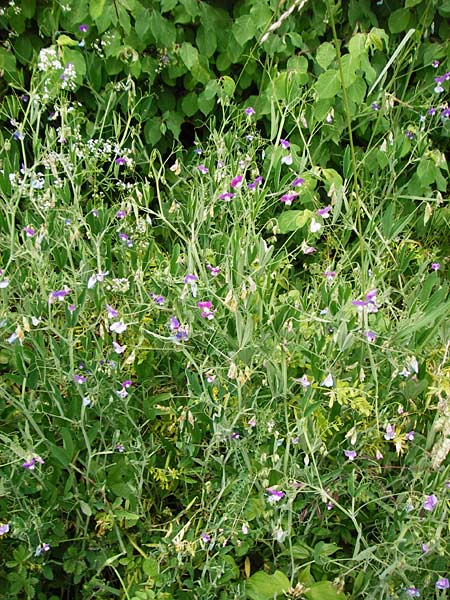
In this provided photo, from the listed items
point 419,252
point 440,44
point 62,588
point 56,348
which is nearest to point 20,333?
point 56,348

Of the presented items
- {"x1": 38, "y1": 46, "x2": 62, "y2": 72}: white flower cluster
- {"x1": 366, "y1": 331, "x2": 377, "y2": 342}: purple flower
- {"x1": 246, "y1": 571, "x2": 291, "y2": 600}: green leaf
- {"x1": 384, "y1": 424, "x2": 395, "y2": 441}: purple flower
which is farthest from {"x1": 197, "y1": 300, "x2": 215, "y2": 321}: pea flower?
{"x1": 38, "y1": 46, "x2": 62, "y2": 72}: white flower cluster

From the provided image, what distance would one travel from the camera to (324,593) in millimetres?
1578

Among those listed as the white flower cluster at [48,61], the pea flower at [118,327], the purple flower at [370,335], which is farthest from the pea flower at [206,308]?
the white flower cluster at [48,61]

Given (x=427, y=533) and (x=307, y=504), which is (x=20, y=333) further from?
(x=427, y=533)

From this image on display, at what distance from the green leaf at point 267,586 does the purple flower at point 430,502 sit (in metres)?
0.33

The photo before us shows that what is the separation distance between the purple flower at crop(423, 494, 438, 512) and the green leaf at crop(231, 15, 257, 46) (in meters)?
1.74

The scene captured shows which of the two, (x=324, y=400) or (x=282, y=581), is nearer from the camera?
(x=282, y=581)

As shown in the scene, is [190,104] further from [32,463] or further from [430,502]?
[430,502]

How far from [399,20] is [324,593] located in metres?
2.18

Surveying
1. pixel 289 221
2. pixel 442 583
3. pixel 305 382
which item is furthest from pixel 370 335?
pixel 289 221

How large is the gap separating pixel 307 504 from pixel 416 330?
19.2 inches

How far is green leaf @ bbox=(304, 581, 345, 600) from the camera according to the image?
5.16 feet

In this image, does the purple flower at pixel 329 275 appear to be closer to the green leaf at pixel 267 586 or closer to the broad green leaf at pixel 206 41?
the green leaf at pixel 267 586

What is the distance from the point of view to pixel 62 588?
1.72 meters
